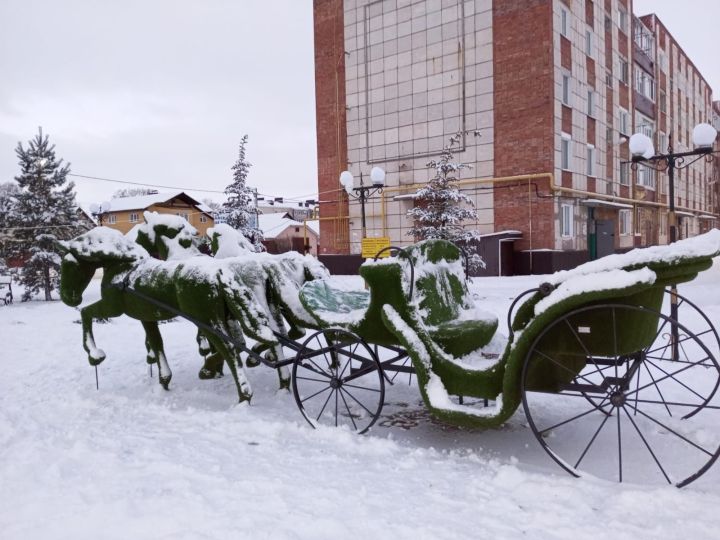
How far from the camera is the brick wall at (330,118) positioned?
74.8 ft

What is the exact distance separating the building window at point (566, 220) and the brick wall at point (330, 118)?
8.88 m

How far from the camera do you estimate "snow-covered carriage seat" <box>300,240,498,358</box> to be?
167 inches

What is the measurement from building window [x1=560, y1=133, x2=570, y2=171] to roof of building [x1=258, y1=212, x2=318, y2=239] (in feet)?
98.5

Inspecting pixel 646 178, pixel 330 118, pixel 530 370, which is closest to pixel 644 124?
pixel 646 178

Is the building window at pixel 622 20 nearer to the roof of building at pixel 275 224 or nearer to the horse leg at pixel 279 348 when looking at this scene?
the horse leg at pixel 279 348

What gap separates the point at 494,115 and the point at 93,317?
55.1 feet

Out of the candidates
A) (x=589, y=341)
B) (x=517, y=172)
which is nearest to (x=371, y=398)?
(x=589, y=341)

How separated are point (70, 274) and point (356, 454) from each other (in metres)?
4.06

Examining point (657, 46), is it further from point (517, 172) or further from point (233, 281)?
point (233, 281)

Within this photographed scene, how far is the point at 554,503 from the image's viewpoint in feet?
10.1

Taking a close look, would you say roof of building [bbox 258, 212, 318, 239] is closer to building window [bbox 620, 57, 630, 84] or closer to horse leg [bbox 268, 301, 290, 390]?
building window [bbox 620, 57, 630, 84]

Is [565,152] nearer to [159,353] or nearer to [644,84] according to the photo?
[644,84]

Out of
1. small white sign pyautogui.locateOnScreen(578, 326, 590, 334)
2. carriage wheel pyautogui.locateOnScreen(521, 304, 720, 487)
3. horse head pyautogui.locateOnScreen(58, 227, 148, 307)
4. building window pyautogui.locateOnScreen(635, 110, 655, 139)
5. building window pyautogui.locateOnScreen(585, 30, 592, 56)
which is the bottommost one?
carriage wheel pyautogui.locateOnScreen(521, 304, 720, 487)

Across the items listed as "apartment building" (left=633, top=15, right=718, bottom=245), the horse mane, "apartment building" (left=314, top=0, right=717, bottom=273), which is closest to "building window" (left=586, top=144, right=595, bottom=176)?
"apartment building" (left=314, top=0, right=717, bottom=273)
